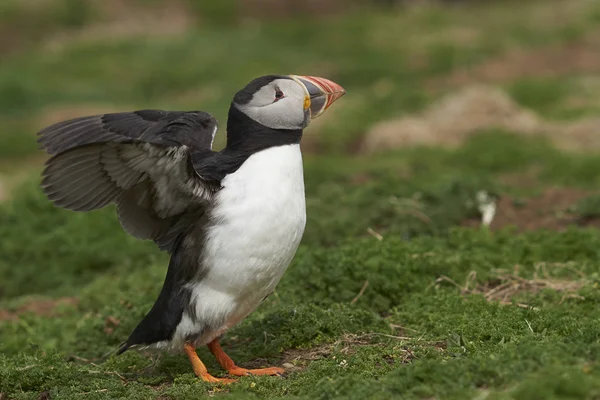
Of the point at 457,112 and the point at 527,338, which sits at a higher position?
the point at 527,338

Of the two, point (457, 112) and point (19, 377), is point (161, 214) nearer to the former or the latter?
point (19, 377)

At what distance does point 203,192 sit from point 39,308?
3345 millimetres

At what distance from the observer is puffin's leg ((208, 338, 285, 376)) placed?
19.0 ft

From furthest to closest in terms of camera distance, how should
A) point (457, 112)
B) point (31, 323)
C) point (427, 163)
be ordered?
point (457, 112)
point (427, 163)
point (31, 323)

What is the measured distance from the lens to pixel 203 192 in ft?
18.7

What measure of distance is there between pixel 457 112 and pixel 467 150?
1.72m

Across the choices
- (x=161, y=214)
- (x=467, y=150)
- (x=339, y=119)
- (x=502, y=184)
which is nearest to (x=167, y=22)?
(x=339, y=119)

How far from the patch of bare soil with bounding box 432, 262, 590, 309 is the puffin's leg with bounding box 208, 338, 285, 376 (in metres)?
1.76

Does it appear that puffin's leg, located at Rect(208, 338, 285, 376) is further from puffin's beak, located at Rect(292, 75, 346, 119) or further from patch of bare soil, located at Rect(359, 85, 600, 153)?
patch of bare soil, located at Rect(359, 85, 600, 153)

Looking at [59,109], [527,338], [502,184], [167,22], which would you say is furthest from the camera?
[167,22]

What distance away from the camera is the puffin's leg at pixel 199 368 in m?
5.68

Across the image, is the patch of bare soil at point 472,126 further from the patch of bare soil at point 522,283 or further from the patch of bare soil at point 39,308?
the patch of bare soil at point 39,308

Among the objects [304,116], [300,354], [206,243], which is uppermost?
[304,116]

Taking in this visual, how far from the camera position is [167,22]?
2353cm
